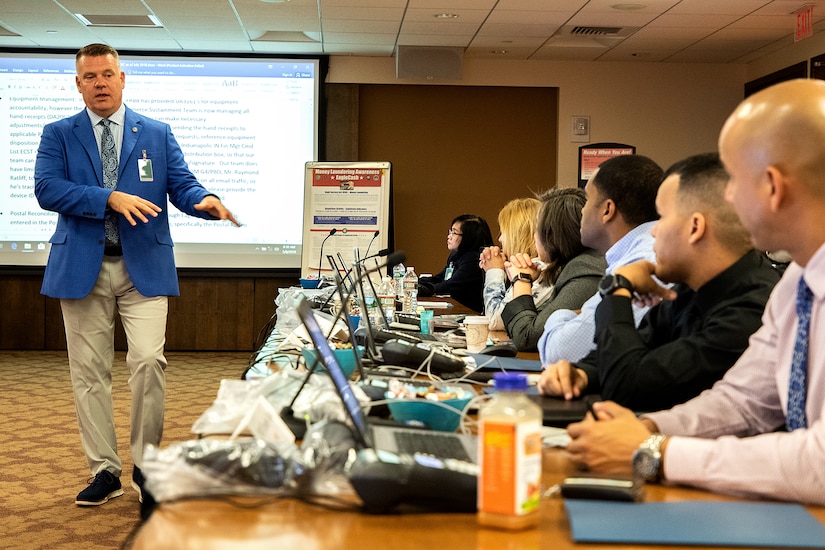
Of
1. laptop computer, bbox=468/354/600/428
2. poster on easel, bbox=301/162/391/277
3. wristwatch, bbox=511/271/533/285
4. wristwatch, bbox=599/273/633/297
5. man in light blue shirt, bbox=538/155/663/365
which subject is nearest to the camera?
laptop computer, bbox=468/354/600/428

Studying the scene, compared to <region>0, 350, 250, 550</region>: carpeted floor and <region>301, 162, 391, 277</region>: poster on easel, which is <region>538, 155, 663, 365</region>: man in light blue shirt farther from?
<region>301, 162, 391, 277</region>: poster on easel

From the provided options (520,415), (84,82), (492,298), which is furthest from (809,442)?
(84,82)

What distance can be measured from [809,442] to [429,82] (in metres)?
7.58

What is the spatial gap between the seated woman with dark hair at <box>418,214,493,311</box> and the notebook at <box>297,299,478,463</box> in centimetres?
499

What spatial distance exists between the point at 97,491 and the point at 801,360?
9.29 feet

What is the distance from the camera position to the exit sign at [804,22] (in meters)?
6.46

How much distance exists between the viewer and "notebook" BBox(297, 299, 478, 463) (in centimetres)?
122

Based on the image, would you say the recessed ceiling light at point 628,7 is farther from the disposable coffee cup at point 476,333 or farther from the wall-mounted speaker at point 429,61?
the disposable coffee cup at point 476,333

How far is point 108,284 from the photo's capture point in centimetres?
346

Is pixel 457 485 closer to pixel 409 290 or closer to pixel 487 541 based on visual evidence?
pixel 487 541

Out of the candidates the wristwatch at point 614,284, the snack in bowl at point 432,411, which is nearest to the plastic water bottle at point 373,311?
the wristwatch at point 614,284

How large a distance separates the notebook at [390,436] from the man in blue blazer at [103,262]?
7.18 ft

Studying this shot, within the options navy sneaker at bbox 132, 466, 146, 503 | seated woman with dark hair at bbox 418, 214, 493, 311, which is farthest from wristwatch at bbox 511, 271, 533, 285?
seated woman with dark hair at bbox 418, 214, 493, 311

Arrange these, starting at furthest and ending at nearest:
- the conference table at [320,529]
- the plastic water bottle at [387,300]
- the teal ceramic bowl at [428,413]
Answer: the plastic water bottle at [387,300] → the teal ceramic bowl at [428,413] → the conference table at [320,529]
